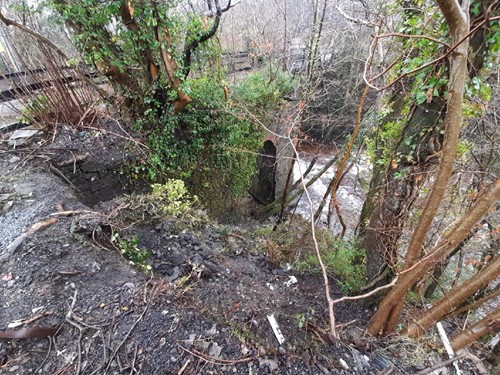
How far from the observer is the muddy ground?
5.42 feet


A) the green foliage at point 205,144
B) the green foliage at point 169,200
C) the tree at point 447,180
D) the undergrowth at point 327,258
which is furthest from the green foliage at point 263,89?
the tree at point 447,180

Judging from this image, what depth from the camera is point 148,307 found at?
191cm

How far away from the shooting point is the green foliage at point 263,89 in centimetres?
537

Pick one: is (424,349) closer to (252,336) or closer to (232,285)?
(252,336)

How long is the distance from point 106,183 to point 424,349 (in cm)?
452

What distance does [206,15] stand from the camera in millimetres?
4297

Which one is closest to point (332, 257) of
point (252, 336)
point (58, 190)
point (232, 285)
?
point (232, 285)

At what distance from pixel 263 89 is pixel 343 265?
4.04 metres

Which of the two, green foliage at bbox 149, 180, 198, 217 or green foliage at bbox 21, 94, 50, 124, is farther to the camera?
green foliage at bbox 21, 94, 50, 124

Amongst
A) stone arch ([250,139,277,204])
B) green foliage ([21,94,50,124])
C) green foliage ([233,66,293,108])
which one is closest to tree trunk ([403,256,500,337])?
green foliage ([233,66,293,108])

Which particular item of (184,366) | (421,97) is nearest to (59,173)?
(184,366)

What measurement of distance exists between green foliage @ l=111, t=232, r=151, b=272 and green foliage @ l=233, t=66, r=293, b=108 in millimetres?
3692

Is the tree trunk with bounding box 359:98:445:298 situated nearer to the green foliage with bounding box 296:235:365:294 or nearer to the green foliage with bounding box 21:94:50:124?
the green foliage with bounding box 296:235:365:294

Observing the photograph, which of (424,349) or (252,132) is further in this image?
(252,132)
